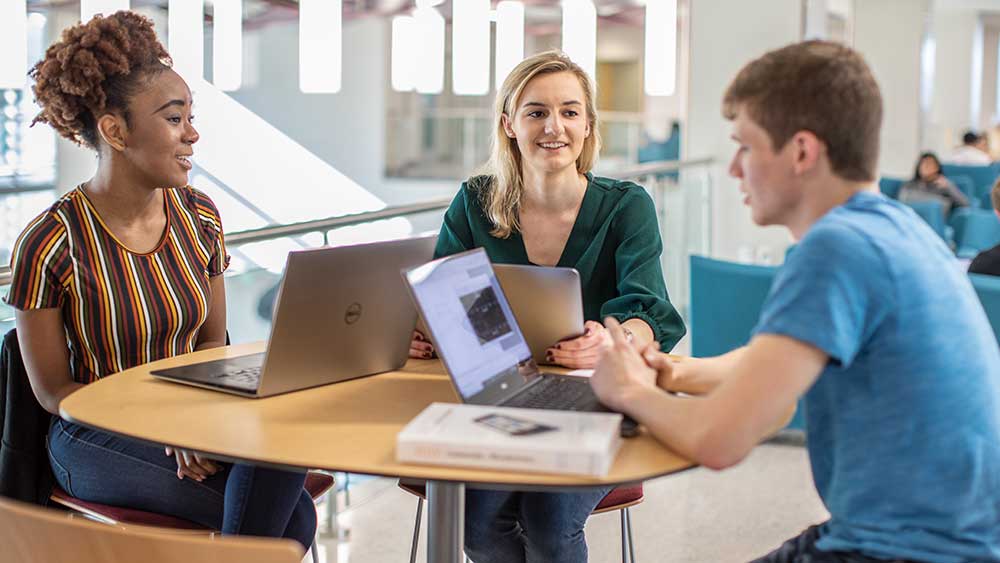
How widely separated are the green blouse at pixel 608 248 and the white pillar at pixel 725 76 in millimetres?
4346

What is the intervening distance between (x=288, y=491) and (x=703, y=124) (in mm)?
5204

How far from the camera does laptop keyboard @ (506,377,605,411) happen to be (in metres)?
1.78

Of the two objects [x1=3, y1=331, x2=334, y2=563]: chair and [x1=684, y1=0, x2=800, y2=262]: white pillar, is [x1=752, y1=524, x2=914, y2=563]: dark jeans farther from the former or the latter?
[x1=684, y1=0, x2=800, y2=262]: white pillar

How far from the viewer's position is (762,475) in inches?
161

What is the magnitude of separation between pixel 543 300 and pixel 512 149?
72 centimetres

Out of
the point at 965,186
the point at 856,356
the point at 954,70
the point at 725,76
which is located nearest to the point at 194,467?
the point at 856,356

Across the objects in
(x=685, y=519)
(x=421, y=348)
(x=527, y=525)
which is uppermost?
(x=421, y=348)

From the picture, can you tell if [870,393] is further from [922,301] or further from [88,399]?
[88,399]

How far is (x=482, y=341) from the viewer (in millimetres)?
1824

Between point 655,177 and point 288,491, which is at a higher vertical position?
point 655,177

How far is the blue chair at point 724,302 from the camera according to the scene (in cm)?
366

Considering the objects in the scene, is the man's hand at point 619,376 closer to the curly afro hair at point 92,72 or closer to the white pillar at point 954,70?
the curly afro hair at point 92,72

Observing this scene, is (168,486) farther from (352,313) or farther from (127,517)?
(352,313)

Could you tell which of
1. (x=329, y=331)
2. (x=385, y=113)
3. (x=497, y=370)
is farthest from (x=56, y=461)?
(x=385, y=113)
